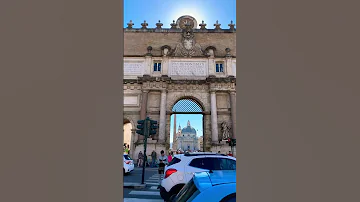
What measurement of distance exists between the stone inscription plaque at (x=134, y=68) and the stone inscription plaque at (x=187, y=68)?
9.38ft

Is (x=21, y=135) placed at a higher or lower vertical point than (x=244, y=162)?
higher

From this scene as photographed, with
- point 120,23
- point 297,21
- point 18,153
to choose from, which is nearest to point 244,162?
point 297,21

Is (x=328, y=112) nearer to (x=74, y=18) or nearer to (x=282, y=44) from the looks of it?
(x=282, y=44)

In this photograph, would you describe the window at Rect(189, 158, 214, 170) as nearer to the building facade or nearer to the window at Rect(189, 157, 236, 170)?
the window at Rect(189, 157, 236, 170)

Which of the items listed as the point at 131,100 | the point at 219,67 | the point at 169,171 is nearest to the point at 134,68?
the point at 131,100

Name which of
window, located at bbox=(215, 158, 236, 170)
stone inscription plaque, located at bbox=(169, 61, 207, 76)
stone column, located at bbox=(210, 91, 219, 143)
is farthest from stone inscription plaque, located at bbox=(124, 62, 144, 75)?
window, located at bbox=(215, 158, 236, 170)

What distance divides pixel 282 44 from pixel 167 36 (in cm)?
2391

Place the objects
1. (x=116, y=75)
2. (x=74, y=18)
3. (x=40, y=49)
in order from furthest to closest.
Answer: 1. (x=116, y=75)
2. (x=74, y=18)
3. (x=40, y=49)

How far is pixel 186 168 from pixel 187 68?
58.5 feet

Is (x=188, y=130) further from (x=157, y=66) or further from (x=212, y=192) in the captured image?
(x=212, y=192)

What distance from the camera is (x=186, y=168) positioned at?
5914 millimetres

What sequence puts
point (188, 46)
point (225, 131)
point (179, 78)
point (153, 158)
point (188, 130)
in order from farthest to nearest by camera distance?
point (188, 130), point (188, 46), point (179, 78), point (225, 131), point (153, 158)

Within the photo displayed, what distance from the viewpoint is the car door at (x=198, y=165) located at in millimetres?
5863

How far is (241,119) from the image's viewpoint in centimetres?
174
